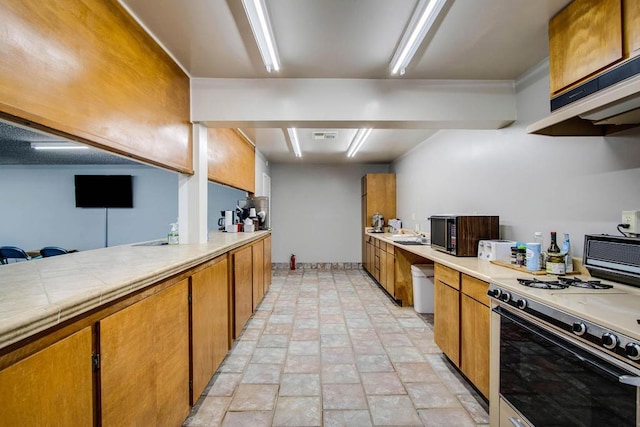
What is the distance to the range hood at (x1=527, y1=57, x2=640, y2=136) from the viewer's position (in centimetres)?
119

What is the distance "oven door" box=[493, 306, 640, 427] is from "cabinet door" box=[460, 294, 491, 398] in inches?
9.8

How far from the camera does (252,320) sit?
135 inches

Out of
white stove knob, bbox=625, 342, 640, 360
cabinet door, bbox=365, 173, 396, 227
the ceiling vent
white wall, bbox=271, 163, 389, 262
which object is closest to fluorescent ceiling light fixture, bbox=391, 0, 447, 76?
white stove knob, bbox=625, 342, 640, 360

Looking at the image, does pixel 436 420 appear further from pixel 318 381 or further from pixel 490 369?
pixel 318 381

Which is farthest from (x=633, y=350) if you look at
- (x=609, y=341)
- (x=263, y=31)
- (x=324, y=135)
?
(x=324, y=135)

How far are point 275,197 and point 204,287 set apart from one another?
16.1 ft

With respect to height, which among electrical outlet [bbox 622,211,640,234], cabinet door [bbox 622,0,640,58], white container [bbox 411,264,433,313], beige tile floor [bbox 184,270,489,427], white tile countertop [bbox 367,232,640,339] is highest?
cabinet door [bbox 622,0,640,58]

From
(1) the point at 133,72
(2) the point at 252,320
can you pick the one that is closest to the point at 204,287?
(1) the point at 133,72

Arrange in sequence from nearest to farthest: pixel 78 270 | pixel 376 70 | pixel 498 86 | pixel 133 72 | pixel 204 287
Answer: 1. pixel 78 270
2. pixel 133 72
3. pixel 204 287
4. pixel 376 70
5. pixel 498 86

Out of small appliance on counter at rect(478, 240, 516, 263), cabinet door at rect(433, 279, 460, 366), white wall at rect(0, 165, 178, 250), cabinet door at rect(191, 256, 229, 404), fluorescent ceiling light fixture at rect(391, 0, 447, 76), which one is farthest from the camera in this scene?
white wall at rect(0, 165, 178, 250)

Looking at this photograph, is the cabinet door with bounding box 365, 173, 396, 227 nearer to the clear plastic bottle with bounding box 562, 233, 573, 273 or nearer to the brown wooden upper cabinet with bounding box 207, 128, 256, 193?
the brown wooden upper cabinet with bounding box 207, 128, 256, 193

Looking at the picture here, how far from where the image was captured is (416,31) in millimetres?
1745

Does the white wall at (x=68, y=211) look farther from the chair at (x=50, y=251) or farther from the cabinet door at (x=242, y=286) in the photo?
the cabinet door at (x=242, y=286)

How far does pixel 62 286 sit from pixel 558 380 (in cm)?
203
